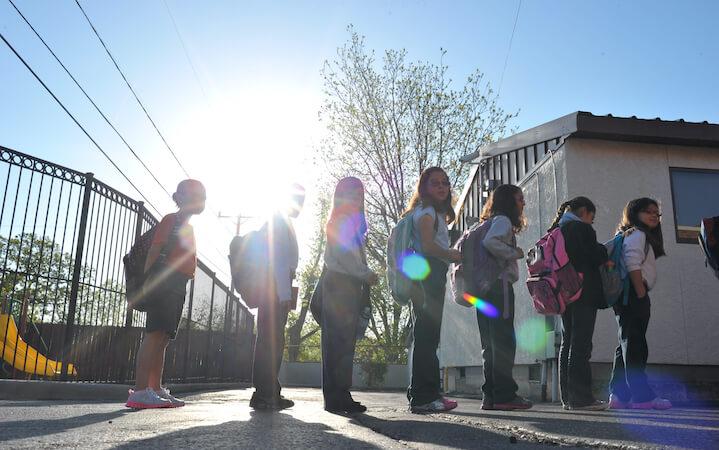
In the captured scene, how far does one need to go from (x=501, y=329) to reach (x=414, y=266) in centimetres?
83

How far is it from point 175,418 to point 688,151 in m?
7.43

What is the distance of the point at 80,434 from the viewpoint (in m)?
2.54

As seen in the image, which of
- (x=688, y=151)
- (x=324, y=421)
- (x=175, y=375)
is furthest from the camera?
(x=175, y=375)

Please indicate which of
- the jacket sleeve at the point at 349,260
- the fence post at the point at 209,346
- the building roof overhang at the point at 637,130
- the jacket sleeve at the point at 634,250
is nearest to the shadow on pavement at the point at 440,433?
the jacket sleeve at the point at 349,260

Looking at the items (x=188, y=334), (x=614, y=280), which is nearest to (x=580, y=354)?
(x=614, y=280)

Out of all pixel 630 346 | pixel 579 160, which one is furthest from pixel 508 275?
pixel 579 160

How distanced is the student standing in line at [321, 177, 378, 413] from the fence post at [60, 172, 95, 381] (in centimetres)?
339

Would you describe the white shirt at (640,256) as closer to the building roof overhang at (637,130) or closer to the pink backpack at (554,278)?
the pink backpack at (554,278)

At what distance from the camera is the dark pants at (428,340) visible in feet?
13.4

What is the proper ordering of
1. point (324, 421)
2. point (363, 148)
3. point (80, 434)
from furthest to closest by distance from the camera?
point (363, 148)
point (324, 421)
point (80, 434)

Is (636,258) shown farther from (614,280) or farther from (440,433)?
(440,433)

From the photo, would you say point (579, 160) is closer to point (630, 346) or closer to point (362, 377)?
point (630, 346)

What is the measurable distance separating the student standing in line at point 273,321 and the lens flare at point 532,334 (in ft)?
14.8

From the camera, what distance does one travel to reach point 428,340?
13.5 feet
